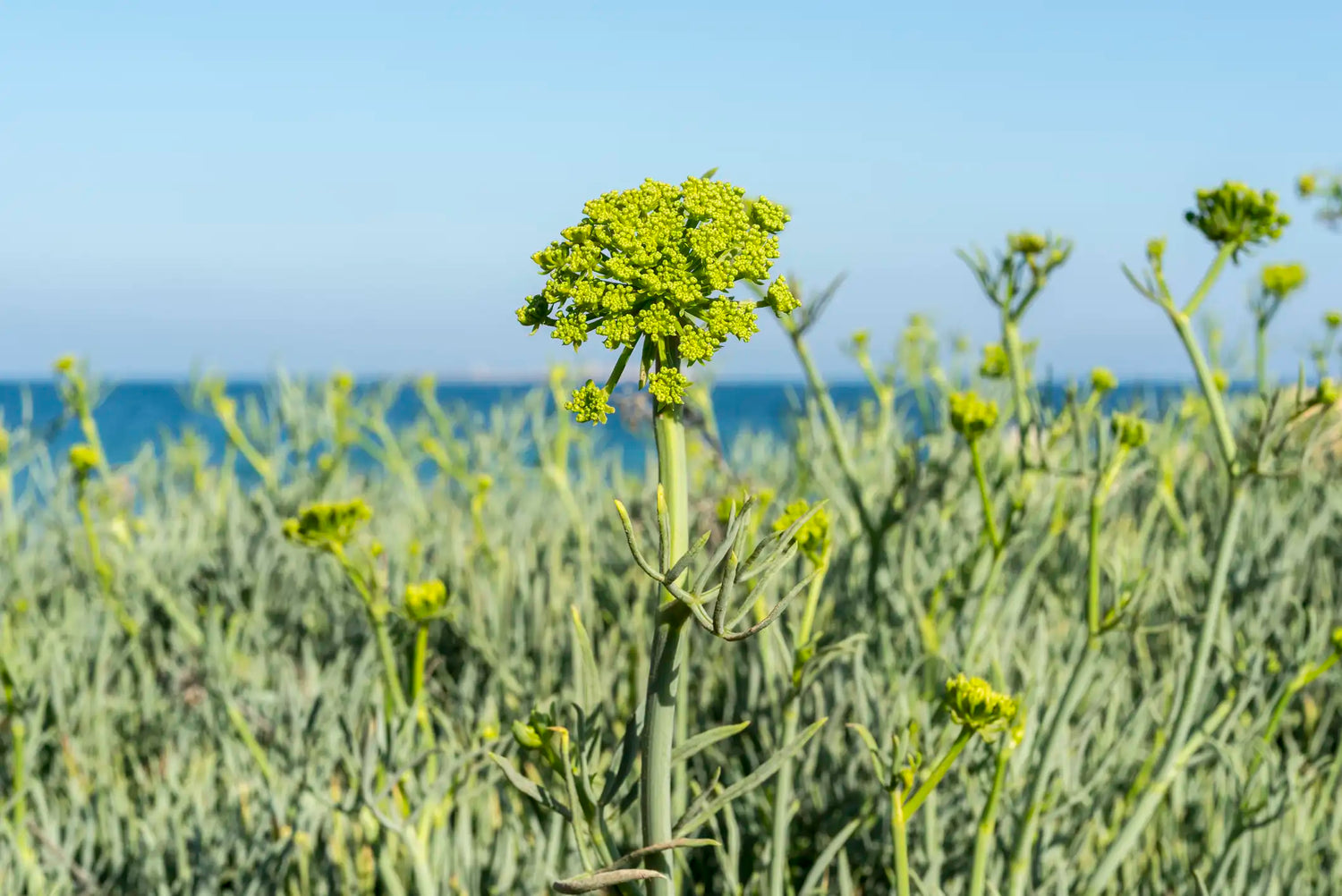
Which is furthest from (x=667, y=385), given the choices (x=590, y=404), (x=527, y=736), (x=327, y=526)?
(x=327, y=526)

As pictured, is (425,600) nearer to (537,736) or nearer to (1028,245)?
(537,736)

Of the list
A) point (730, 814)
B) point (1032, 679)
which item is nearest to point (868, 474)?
point (1032, 679)

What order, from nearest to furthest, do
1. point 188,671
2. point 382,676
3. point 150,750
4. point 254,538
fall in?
Result: 1. point 382,676
2. point 150,750
3. point 188,671
4. point 254,538

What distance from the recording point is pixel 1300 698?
206 cm

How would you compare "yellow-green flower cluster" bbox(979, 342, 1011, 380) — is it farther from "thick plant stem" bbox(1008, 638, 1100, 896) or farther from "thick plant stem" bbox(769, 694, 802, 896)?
"thick plant stem" bbox(769, 694, 802, 896)

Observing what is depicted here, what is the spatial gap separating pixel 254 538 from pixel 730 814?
5.76ft

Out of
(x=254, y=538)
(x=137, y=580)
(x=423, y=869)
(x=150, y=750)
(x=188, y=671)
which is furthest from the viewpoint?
(x=254, y=538)

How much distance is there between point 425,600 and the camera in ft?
3.95

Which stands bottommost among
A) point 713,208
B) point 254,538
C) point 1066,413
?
point 254,538

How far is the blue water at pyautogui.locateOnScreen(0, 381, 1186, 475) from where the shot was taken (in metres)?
2.62

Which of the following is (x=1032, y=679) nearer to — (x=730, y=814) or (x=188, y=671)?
(x=730, y=814)

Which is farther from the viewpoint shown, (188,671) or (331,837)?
(188,671)

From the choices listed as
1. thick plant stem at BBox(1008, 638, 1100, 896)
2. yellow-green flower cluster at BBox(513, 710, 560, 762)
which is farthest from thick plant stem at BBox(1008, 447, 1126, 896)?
yellow-green flower cluster at BBox(513, 710, 560, 762)

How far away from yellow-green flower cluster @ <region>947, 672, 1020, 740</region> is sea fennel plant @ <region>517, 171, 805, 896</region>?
0.33m
